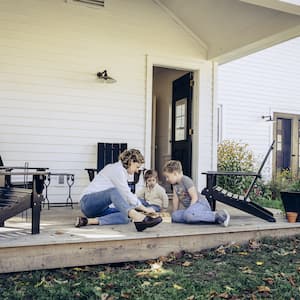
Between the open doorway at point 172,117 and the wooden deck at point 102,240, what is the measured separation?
2694mm

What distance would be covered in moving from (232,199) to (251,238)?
440 mm

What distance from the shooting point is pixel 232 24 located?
545cm

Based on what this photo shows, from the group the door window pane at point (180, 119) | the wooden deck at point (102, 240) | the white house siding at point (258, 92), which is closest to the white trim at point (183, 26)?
the door window pane at point (180, 119)

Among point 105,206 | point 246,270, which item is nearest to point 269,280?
point 246,270

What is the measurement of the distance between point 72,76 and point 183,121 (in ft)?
7.34

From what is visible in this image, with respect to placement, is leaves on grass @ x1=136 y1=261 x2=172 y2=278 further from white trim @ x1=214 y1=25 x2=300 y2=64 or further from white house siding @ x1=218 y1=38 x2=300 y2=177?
white house siding @ x1=218 y1=38 x2=300 y2=177

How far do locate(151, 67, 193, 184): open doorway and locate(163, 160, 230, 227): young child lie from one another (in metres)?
2.52

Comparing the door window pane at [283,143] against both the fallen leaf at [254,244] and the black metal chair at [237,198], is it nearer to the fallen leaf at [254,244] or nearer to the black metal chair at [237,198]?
the black metal chair at [237,198]

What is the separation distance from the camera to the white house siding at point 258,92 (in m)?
8.98

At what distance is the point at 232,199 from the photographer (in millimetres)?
3898

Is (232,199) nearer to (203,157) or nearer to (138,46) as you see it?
(203,157)

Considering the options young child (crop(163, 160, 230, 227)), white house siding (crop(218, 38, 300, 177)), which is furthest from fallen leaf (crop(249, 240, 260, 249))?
white house siding (crop(218, 38, 300, 177))

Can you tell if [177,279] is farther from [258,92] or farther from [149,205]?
[258,92]

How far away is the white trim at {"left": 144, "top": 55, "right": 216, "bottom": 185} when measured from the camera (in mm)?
5926
